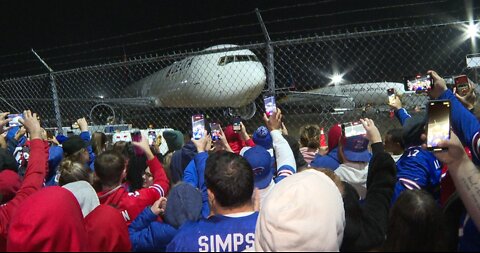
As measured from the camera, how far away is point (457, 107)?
2549 millimetres

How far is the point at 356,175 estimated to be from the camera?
3.26 m

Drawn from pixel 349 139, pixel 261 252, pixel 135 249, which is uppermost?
pixel 349 139

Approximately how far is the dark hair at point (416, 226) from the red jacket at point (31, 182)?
2009 mm

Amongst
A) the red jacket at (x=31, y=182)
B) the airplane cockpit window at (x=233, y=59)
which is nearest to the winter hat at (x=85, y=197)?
the red jacket at (x=31, y=182)

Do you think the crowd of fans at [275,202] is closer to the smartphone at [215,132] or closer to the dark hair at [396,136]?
the dark hair at [396,136]

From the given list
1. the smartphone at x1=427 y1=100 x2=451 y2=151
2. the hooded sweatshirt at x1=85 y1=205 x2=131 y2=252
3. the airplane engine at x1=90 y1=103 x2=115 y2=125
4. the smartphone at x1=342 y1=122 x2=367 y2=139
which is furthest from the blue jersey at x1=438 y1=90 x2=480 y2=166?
the airplane engine at x1=90 y1=103 x2=115 y2=125

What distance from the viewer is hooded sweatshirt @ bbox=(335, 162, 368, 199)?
3238 millimetres

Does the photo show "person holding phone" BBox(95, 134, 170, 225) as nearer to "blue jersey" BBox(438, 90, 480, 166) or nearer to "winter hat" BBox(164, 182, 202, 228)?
"winter hat" BBox(164, 182, 202, 228)

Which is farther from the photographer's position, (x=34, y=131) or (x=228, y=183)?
(x=34, y=131)

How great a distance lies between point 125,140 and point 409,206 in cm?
357

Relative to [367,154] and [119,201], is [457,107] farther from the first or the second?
[119,201]

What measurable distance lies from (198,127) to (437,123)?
7.14ft

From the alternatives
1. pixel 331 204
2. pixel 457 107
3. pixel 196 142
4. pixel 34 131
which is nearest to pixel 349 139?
pixel 457 107

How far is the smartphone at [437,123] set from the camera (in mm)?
1935
